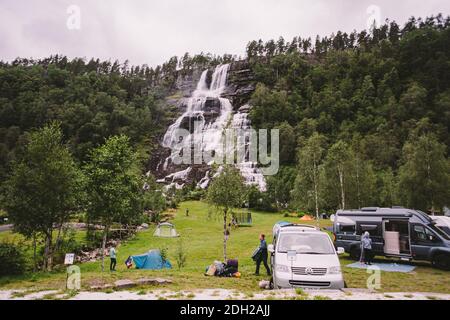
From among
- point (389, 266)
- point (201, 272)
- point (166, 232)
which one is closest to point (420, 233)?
point (389, 266)

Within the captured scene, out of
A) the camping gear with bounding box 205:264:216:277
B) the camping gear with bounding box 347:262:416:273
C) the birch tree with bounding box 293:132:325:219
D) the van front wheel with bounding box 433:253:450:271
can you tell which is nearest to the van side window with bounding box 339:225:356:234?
the camping gear with bounding box 347:262:416:273

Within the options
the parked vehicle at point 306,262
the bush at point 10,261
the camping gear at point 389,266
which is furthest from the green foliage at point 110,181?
the camping gear at point 389,266

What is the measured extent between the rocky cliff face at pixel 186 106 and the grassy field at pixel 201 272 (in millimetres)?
31732

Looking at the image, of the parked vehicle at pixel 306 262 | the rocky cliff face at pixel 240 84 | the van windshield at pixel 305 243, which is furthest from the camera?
the rocky cliff face at pixel 240 84

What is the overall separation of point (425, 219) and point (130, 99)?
132787mm

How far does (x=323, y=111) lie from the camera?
92750mm

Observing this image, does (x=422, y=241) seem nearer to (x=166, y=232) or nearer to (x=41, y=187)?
(x=41, y=187)

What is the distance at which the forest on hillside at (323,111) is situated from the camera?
37.9 m

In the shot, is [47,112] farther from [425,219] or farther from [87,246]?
[425,219]

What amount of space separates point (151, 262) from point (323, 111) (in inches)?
3287

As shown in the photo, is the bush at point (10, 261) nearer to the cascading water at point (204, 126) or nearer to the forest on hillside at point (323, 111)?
the forest on hillside at point (323, 111)

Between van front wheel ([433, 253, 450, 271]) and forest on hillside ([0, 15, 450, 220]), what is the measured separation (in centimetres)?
1642

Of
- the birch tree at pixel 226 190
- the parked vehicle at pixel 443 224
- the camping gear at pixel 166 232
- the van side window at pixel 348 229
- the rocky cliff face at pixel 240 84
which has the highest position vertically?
the rocky cliff face at pixel 240 84

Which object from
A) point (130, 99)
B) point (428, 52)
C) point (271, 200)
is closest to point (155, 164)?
point (271, 200)
